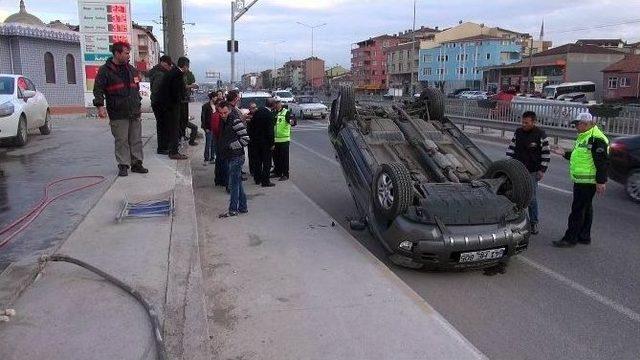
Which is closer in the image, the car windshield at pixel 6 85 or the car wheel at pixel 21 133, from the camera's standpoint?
the car wheel at pixel 21 133

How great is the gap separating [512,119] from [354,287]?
626 inches

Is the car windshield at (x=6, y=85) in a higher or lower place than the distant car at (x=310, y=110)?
higher

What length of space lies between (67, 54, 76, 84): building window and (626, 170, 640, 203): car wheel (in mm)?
24440

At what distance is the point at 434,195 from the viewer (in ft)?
18.1

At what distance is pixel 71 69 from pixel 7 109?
52.3 ft

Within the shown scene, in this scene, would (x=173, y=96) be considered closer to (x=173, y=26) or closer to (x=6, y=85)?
(x=173, y=26)

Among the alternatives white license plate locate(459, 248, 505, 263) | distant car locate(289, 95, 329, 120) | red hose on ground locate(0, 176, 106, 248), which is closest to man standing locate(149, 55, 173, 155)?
red hose on ground locate(0, 176, 106, 248)

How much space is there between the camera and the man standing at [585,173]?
6082 millimetres

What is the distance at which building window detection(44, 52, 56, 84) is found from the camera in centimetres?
2428

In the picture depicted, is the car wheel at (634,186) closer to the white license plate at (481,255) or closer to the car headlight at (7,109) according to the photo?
the white license plate at (481,255)

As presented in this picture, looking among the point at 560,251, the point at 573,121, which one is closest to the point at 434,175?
the point at 560,251

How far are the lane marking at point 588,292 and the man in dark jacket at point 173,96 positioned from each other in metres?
6.47

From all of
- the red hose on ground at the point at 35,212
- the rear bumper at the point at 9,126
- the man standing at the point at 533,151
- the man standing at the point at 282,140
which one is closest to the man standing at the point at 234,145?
the red hose on ground at the point at 35,212

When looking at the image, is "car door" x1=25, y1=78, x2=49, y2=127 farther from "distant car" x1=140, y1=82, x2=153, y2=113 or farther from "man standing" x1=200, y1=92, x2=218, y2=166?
"distant car" x1=140, y1=82, x2=153, y2=113
